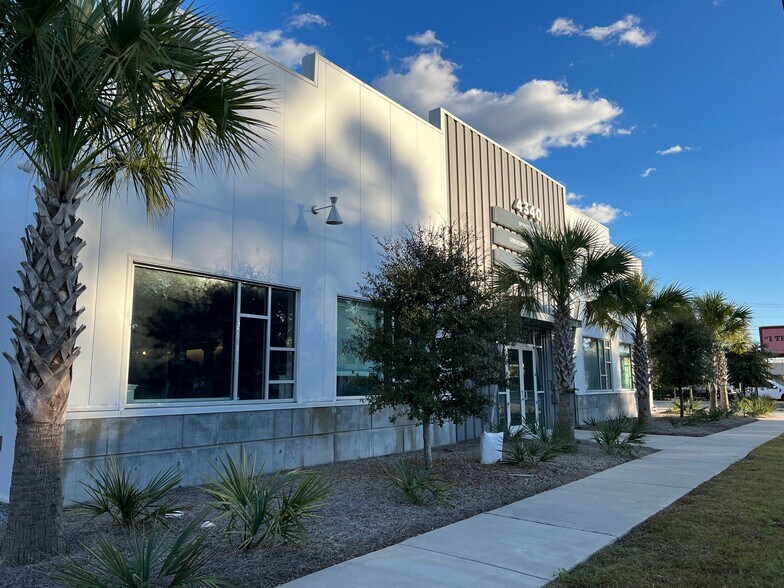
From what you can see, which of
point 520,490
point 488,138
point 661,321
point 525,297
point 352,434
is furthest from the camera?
point 661,321

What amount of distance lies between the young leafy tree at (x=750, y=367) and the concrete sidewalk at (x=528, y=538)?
2442 cm

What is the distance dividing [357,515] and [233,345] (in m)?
4.06

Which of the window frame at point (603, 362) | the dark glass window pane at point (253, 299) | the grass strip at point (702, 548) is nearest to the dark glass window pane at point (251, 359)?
the dark glass window pane at point (253, 299)

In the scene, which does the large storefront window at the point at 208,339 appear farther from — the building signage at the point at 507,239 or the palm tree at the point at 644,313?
the palm tree at the point at 644,313

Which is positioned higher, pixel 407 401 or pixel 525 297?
pixel 525 297

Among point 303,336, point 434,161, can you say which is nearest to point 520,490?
point 303,336

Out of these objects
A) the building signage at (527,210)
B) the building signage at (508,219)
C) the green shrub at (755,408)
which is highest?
the building signage at (527,210)

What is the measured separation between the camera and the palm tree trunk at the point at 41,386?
508 cm

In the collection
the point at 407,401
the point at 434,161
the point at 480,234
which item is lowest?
the point at 407,401

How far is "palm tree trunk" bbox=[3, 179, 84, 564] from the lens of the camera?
16.7 feet

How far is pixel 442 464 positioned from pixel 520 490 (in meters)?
2.44

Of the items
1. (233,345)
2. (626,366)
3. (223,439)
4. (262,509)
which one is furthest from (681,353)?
(262,509)

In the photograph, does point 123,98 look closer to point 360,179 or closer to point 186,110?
point 186,110

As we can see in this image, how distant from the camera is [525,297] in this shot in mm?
13906
